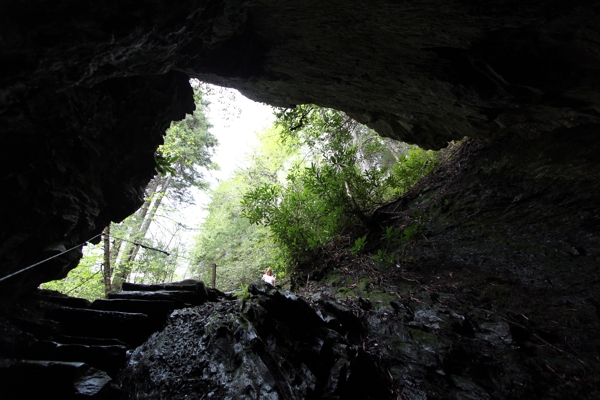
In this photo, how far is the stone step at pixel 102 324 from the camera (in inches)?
162

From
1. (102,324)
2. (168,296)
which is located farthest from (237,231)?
(102,324)

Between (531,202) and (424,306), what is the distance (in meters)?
3.22

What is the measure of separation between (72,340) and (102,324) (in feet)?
1.48

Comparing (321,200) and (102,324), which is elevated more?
(102,324)

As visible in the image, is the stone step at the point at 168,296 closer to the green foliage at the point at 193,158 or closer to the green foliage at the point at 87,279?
the green foliage at the point at 87,279

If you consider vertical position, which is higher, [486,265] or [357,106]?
[357,106]

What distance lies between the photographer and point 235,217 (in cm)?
2023

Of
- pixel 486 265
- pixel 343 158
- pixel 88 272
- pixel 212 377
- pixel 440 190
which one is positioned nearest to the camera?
pixel 212 377

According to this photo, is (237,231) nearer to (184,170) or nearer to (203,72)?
(184,170)

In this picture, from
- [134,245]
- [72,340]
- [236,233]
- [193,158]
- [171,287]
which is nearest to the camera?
[72,340]

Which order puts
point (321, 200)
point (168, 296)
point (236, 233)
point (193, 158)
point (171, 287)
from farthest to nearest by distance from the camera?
point (236, 233)
point (193, 158)
point (321, 200)
point (171, 287)
point (168, 296)

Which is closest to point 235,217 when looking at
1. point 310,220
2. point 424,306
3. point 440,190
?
point 310,220

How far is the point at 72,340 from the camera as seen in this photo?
12.6ft

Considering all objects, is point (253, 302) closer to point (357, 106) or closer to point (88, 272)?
point (357, 106)
